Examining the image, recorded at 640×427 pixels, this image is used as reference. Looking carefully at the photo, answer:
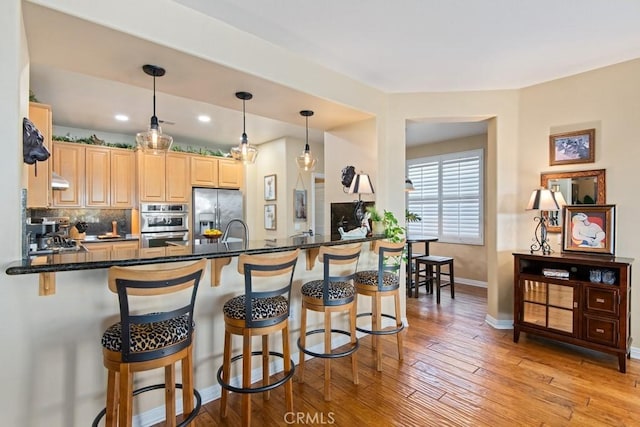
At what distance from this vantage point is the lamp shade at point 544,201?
9.87ft

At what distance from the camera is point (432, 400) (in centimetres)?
216

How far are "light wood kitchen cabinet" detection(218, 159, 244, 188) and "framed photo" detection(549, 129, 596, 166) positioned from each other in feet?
15.9

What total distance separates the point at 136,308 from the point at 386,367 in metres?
1.98

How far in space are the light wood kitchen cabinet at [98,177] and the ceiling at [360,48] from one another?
1.06 meters

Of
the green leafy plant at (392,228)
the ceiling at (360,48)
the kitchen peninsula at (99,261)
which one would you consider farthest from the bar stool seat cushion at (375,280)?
the ceiling at (360,48)

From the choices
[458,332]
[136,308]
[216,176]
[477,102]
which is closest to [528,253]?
[458,332]

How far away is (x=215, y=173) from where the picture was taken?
5.72m

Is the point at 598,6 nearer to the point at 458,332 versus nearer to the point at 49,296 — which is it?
the point at 458,332

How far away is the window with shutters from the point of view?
17.5 feet

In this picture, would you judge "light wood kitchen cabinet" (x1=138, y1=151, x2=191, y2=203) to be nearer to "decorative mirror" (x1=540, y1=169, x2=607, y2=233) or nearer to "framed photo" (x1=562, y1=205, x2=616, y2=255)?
"decorative mirror" (x1=540, y1=169, x2=607, y2=233)

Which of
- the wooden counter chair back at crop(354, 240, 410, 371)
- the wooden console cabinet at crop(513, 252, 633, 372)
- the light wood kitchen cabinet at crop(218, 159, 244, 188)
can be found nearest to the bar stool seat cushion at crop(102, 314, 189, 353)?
the wooden counter chair back at crop(354, 240, 410, 371)

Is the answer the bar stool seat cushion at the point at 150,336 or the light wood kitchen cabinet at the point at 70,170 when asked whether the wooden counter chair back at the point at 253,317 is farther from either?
the light wood kitchen cabinet at the point at 70,170

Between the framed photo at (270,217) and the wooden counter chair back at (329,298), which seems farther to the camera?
the framed photo at (270,217)

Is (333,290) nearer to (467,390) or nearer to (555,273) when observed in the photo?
(467,390)
